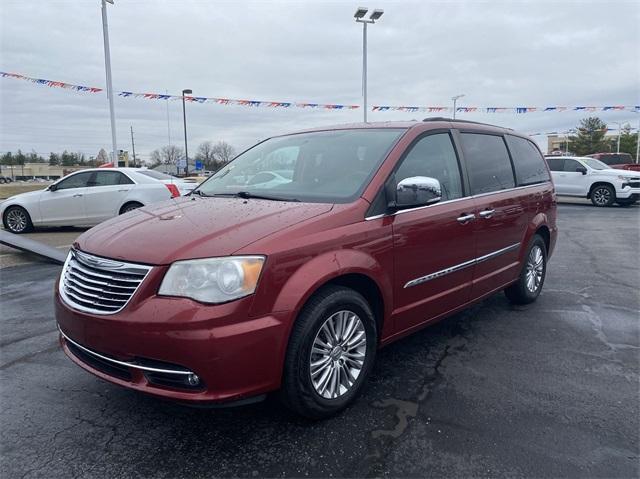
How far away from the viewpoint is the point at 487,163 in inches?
173

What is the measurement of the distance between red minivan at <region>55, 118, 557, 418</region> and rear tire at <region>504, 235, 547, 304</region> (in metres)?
0.87

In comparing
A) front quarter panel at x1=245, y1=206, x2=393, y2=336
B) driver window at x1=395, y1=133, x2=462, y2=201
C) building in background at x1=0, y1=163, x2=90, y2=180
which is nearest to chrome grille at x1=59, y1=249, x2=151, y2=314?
front quarter panel at x1=245, y1=206, x2=393, y2=336

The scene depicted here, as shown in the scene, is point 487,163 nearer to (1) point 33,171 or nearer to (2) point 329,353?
(2) point 329,353

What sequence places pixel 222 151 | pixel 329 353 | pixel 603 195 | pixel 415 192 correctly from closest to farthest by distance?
pixel 329 353 → pixel 415 192 → pixel 603 195 → pixel 222 151

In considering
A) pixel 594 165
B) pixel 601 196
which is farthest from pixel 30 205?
pixel 594 165

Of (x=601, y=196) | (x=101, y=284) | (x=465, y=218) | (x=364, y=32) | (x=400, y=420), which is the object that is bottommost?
(x=400, y=420)

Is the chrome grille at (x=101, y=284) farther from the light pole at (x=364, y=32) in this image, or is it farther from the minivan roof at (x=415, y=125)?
the light pole at (x=364, y=32)

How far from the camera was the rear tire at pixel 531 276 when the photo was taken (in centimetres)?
504

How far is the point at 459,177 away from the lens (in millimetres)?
3965

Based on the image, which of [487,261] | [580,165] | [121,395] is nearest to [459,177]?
[487,261]

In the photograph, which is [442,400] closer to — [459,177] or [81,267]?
[459,177]

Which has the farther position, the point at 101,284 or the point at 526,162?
the point at 526,162

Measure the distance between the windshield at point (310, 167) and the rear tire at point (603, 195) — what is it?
54.2ft

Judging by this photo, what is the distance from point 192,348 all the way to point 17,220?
1050cm
